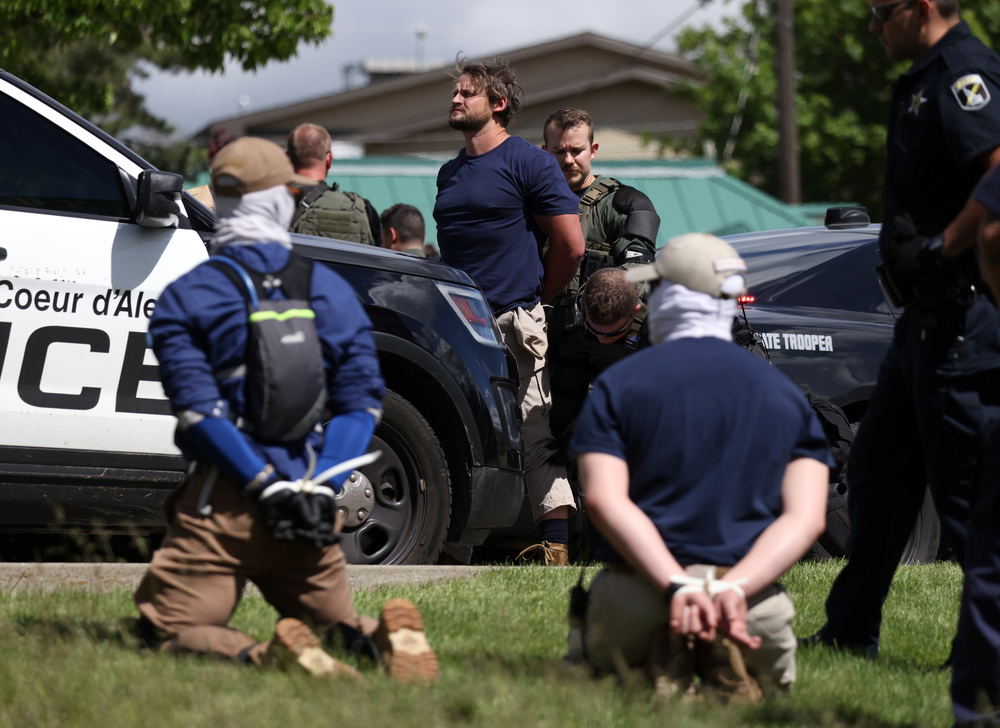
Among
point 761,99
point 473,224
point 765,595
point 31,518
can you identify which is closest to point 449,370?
point 473,224

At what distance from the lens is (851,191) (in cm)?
3278

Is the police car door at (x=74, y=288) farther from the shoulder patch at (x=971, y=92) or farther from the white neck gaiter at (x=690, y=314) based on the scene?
the shoulder patch at (x=971, y=92)

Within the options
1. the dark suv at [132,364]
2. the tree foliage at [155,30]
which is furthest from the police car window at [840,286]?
the tree foliage at [155,30]

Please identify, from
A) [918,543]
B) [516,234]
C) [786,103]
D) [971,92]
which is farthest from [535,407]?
[786,103]

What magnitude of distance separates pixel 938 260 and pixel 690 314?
2.87ft

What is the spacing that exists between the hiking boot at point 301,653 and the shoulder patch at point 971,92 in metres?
2.18

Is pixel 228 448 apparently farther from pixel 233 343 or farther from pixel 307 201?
pixel 307 201

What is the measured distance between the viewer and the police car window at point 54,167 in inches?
196

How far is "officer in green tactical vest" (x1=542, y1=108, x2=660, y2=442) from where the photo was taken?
6.06 m

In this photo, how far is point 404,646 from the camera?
3215 mm

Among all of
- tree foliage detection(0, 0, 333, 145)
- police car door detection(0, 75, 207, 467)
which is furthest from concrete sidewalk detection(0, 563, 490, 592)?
tree foliage detection(0, 0, 333, 145)

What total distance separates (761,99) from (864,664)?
29368mm

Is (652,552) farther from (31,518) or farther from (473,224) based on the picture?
(473,224)

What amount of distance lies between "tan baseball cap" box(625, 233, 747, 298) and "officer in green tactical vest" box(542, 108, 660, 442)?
2.66 meters
